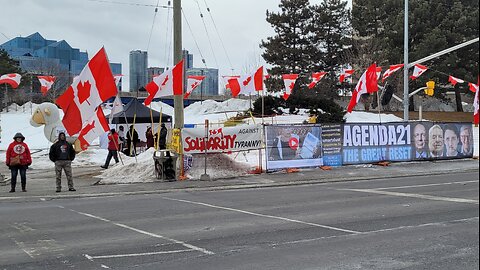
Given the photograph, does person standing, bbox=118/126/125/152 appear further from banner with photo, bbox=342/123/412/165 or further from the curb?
banner with photo, bbox=342/123/412/165

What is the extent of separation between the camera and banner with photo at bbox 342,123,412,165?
20.4 meters

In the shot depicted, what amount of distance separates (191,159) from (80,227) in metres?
8.71

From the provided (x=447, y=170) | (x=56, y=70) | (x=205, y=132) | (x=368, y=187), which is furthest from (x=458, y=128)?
(x=56, y=70)

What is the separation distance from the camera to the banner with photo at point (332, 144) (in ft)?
65.1

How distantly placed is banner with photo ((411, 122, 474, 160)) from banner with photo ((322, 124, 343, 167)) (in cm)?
375

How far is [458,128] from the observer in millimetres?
22750

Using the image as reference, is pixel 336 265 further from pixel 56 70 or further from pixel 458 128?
pixel 56 70

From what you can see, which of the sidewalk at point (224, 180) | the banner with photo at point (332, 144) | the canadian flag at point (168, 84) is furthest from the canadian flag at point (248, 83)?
the canadian flag at point (168, 84)

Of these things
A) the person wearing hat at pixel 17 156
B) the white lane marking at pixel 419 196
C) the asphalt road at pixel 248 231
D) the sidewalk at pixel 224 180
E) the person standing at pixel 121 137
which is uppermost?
the person standing at pixel 121 137

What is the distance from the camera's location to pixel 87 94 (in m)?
15.3

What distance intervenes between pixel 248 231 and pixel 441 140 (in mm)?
16747

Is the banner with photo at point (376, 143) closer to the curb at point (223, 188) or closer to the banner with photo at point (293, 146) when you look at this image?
the banner with photo at point (293, 146)

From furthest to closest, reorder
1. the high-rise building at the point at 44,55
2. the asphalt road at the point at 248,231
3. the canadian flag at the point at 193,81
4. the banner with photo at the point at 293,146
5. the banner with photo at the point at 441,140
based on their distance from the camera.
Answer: the high-rise building at the point at 44,55 → the canadian flag at the point at 193,81 → the banner with photo at the point at 441,140 → the banner with photo at the point at 293,146 → the asphalt road at the point at 248,231

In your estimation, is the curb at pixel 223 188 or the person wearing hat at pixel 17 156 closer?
the curb at pixel 223 188
